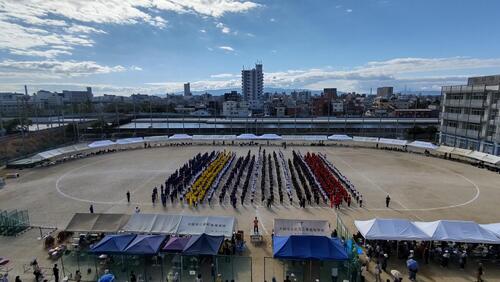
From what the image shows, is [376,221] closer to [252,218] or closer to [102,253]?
[252,218]

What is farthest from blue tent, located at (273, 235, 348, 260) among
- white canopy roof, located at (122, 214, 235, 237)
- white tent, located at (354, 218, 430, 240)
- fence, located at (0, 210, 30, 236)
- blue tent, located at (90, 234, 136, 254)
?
fence, located at (0, 210, 30, 236)

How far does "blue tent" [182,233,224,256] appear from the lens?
1187 centimetres

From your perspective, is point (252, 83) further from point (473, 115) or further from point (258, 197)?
point (258, 197)

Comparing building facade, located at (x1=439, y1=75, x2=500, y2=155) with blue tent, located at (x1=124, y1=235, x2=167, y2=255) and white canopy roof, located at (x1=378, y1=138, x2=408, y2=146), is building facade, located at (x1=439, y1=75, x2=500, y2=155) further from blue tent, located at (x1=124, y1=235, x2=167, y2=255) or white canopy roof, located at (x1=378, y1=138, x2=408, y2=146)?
blue tent, located at (x1=124, y1=235, x2=167, y2=255)

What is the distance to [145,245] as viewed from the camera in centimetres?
1222

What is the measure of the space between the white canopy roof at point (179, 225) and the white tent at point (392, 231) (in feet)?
21.9

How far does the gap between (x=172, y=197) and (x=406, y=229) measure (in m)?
15.2

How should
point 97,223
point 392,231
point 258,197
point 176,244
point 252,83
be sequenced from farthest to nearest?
point 252,83 < point 258,197 < point 97,223 < point 392,231 < point 176,244

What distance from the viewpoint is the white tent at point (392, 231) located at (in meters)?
13.1

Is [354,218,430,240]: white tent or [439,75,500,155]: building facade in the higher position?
[439,75,500,155]: building facade

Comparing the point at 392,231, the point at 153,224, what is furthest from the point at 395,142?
the point at 153,224

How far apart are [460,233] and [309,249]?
7.45m

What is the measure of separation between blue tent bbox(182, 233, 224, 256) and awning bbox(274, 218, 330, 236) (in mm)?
2969

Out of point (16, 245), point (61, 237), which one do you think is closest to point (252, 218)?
point (61, 237)
